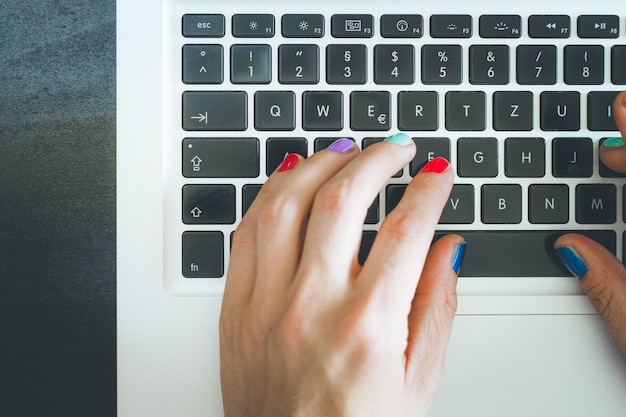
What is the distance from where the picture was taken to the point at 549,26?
1.63ft

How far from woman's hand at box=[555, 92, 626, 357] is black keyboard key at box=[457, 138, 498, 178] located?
10 centimetres

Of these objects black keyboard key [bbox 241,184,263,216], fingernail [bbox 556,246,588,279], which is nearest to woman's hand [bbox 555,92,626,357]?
fingernail [bbox 556,246,588,279]

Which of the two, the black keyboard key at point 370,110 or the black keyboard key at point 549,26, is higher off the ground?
the black keyboard key at point 549,26

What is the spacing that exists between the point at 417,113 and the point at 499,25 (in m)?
0.13

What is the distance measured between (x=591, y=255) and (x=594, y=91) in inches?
6.7

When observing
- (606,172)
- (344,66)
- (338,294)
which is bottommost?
(338,294)

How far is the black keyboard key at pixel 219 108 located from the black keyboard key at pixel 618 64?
1.25 ft

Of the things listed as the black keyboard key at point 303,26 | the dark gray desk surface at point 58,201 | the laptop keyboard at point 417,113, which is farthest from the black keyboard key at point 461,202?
the dark gray desk surface at point 58,201

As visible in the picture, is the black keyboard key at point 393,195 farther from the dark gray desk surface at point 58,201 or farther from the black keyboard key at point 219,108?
the dark gray desk surface at point 58,201

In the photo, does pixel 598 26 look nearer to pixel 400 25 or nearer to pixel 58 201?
pixel 400 25

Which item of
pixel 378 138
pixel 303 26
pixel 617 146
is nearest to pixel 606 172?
pixel 617 146

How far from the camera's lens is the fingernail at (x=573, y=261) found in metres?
0.48

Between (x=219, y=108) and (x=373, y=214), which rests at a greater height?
(x=219, y=108)

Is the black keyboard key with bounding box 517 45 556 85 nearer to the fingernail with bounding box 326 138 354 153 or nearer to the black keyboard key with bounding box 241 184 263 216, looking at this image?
the fingernail with bounding box 326 138 354 153
